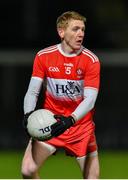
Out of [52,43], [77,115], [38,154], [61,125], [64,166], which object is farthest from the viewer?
[52,43]

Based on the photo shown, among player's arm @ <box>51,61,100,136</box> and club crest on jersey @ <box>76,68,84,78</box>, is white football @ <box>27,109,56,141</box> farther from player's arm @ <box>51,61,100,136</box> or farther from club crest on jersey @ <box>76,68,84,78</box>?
club crest on jersey @ <box>76,68,84,78</box>

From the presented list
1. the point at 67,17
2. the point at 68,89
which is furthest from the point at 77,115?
the point at 67,17

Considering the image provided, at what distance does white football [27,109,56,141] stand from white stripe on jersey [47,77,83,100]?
0.84 ft

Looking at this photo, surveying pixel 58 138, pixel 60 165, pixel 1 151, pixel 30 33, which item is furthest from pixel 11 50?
pixel 58 138

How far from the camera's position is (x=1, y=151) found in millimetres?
14648

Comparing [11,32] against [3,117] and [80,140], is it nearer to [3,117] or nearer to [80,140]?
[3,117]

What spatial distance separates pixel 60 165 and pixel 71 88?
442 cm

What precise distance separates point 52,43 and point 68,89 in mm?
7705

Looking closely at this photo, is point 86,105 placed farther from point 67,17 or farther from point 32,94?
point 67,17

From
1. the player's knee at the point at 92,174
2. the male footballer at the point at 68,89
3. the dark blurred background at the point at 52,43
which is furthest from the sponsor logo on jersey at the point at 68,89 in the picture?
the dark blurred background at the point at 52,43

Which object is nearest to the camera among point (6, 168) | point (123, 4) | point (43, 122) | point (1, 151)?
point (43, 122)

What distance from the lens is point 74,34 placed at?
357 inches

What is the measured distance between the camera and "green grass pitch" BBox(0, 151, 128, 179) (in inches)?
480

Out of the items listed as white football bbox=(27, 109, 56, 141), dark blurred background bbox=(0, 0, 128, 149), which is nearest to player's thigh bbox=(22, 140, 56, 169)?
white football bbox=(27, 109, 56, 141)
